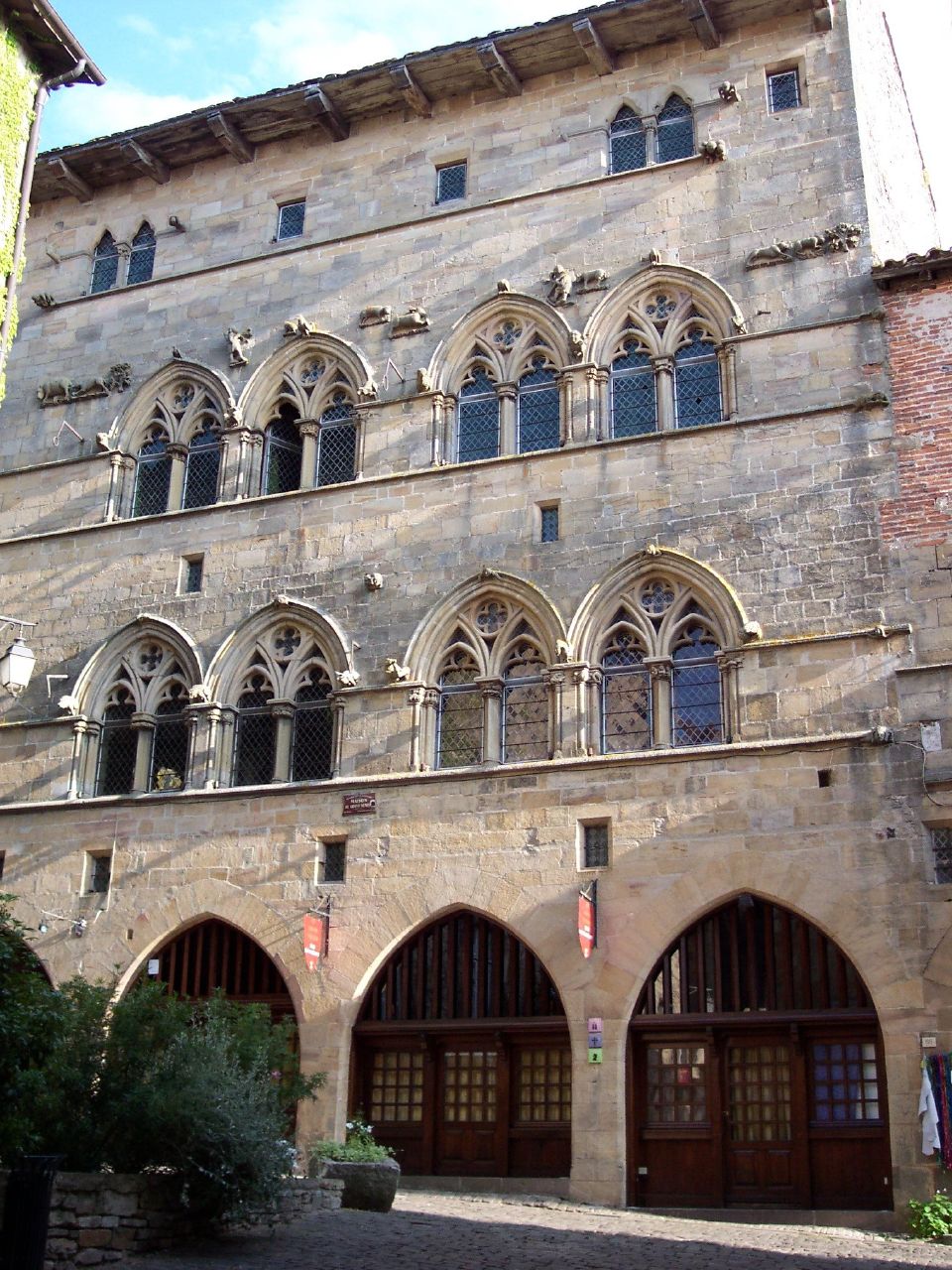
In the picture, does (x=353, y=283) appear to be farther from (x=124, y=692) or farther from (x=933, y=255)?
(x=933, y=255)

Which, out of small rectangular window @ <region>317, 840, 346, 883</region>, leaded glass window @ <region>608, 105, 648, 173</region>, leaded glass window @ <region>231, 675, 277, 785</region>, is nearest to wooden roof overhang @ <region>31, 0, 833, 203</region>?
leaded glass window @ <region>608, 105, 648, 173</region>

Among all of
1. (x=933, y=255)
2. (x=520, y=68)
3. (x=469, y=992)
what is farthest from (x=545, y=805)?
(x=520, y=68)

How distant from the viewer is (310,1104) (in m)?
18.7

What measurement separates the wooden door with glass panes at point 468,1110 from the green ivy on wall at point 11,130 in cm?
1043

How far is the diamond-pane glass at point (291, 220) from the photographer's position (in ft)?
79.2

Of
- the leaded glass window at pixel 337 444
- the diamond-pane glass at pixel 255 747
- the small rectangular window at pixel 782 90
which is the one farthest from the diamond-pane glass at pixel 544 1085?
the small rectangular window at pixel 782 90

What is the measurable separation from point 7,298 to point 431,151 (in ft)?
23.0

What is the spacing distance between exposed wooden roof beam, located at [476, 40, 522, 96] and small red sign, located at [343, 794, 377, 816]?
11004 millimetres

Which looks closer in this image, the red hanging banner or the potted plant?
the potted plant

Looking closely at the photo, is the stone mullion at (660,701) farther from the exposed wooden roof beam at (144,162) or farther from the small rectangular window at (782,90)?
the exposed wooden roof beam at (144,162)

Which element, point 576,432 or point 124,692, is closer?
point 576,432

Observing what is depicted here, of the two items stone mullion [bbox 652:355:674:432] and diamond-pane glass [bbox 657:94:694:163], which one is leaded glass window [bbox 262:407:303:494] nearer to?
stone mullion [bbox 652:355:674:432]

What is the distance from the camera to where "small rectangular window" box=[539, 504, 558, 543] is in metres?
20.3

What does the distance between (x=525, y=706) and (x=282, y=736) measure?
3.49 m
